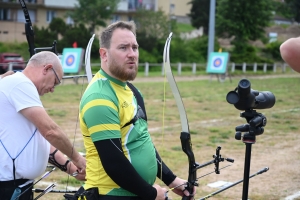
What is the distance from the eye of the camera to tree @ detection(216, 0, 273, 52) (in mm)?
39969

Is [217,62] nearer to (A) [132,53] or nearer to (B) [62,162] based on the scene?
(B) [62,162]

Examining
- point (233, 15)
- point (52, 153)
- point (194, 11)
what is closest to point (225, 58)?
point (233, 15)

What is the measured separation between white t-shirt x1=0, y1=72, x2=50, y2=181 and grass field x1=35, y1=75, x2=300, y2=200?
50 centimetres

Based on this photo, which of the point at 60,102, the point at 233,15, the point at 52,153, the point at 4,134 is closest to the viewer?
the point at 4,134

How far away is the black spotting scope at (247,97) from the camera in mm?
2998

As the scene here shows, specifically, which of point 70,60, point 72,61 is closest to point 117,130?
point 72,61

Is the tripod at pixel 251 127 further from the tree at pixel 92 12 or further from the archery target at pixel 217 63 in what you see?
the tree at pixel 92 12

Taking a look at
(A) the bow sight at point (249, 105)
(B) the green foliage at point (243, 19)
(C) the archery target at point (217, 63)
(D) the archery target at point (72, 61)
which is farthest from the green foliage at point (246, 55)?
(A) the bow sight at point (249, 105)

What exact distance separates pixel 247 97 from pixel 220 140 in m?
6.53

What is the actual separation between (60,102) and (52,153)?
35.8 ft

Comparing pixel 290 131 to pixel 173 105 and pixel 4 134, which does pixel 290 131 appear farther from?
pixel 4 134

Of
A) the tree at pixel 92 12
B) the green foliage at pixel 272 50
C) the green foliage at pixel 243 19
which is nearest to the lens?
the green foliage at pixel 243 19

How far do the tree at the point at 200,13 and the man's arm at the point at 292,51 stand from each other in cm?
5656

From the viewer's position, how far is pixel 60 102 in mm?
14977
